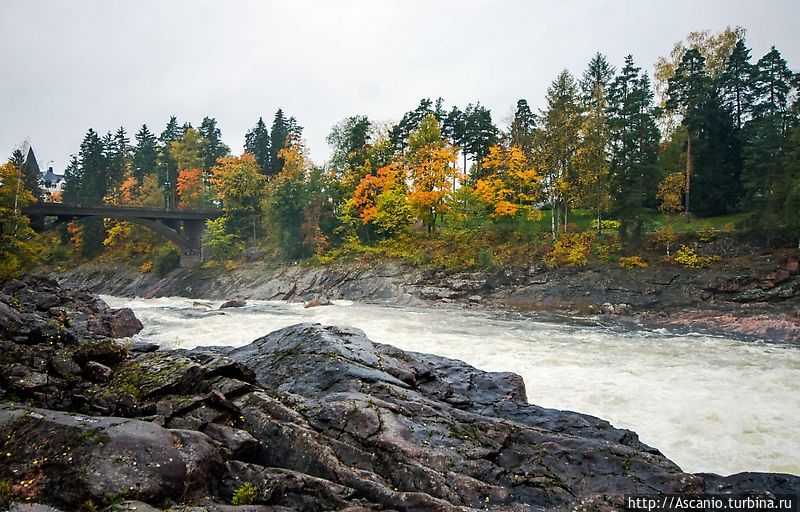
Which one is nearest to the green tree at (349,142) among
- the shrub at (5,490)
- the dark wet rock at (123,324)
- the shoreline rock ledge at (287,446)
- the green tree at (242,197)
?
the green tree at (242,197)

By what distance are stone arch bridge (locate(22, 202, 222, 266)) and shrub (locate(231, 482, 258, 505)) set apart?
56083 mm

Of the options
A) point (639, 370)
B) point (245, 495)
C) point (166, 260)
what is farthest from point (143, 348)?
point (166, 260)

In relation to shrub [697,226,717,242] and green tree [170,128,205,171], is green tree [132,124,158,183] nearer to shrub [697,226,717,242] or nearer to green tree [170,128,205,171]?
green tree [170,128,205,171]

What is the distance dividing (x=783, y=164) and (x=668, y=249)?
8844 mm

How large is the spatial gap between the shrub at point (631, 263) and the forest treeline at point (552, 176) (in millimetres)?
1849

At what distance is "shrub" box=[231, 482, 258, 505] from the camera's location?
5007 mm

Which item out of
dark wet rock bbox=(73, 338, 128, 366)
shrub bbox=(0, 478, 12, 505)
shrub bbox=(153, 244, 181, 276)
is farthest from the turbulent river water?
shrub bbox=(153, 244, 181, 276)

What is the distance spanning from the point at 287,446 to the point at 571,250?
114 feet

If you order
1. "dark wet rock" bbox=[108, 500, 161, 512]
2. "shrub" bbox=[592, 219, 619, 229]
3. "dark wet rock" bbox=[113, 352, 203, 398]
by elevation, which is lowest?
"dark wet rock" bbox=[108, 500, 161, 512]

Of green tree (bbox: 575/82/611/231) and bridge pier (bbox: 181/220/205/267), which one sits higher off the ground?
green tree (bbox: 575/82/611/231)

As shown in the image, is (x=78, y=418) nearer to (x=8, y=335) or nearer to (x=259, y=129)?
A: (x=8, y=335)

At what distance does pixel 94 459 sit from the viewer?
188 inches

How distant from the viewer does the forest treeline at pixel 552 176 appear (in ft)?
119

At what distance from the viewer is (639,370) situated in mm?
13984
